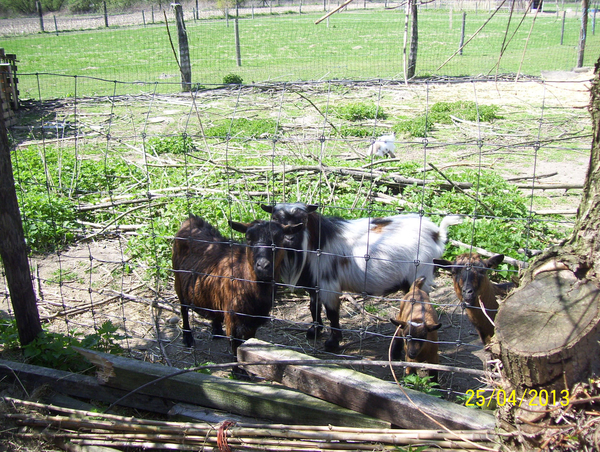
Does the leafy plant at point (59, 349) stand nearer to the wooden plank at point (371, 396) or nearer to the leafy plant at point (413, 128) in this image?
the wooden plank at point (371, 396)

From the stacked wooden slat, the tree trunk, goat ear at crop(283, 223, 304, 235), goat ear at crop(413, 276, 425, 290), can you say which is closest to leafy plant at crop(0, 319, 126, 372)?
goat ear at crop(283, 223, 304, 235)

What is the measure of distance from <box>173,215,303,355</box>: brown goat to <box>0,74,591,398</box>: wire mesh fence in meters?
0.28

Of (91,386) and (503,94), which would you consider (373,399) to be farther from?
(503,94)

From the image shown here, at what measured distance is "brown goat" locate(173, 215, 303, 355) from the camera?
4730 millimetres

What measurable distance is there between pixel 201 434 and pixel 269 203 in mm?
3607

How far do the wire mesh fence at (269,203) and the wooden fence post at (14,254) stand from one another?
2.25ft

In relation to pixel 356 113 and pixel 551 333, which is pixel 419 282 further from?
pixel 356 113

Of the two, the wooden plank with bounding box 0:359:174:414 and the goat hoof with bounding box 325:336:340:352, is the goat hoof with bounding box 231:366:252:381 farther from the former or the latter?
the goat hoof with bounding box 325:336:340:352

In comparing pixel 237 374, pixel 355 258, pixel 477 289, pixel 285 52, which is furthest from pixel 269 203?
pixel 285 52

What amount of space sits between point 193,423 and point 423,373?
201 centimetres

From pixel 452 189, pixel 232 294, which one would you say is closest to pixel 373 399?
pixel 232 294

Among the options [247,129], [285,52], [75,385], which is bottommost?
[75,385]

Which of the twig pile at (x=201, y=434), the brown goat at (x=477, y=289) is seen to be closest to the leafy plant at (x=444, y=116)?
the brown goat at (x=477, y=289)

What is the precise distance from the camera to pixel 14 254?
14.4 ft
